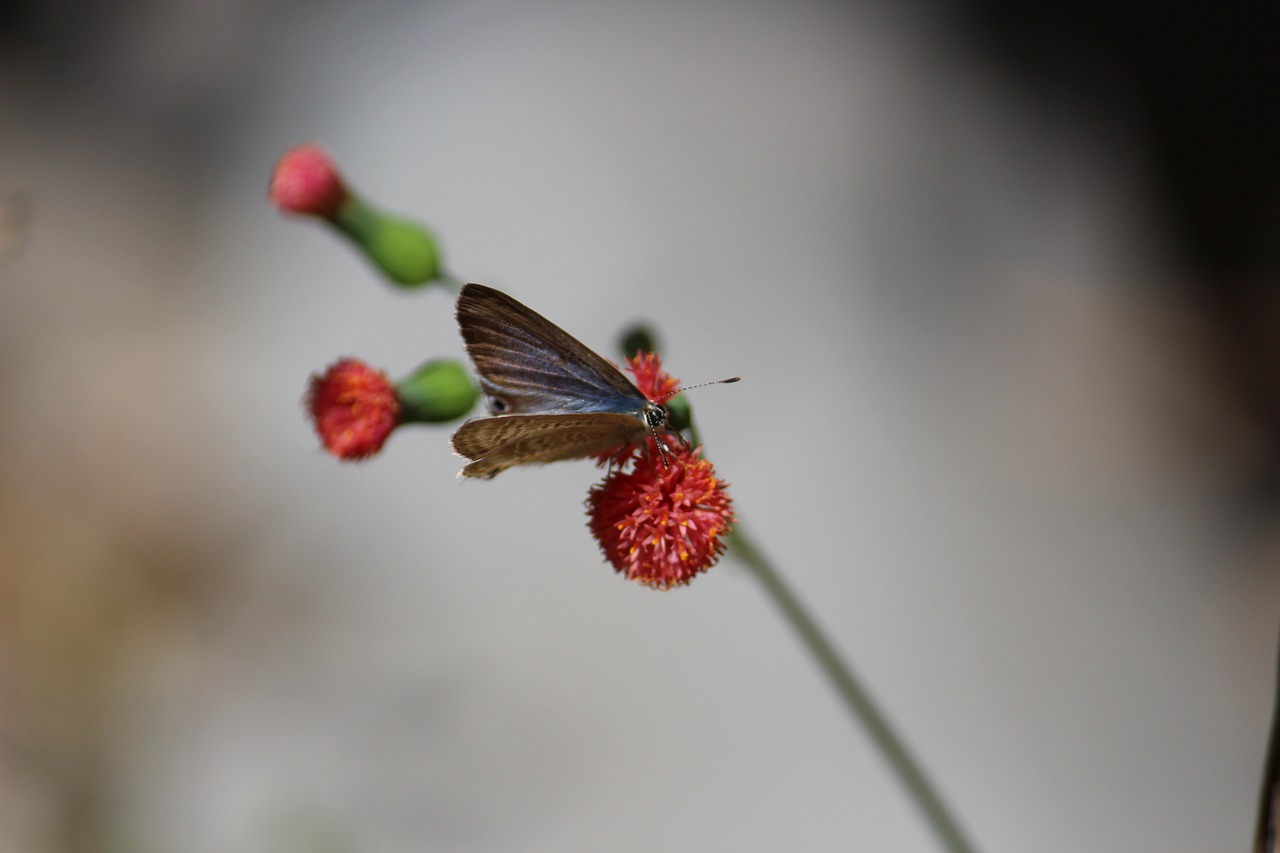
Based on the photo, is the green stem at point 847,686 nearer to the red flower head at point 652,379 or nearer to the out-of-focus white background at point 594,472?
the red flower head at point 652,379

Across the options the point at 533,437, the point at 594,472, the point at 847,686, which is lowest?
the point at 847,686

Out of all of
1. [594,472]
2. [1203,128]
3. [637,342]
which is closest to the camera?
[637,342]

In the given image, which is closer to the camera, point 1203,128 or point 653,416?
point 653,416

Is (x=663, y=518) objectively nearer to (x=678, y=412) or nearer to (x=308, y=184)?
(x=678, y=412)

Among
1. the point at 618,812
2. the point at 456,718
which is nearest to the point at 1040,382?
the point at 618,812

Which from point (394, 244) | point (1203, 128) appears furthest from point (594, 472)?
point (1203, 128)

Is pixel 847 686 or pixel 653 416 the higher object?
pixel 653 416

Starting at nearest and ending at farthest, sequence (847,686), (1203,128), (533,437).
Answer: (533,437)
(847,686)
(1203,128)

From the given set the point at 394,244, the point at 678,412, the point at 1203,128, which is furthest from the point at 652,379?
the point at 1203,128
